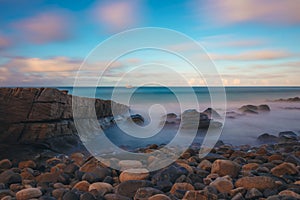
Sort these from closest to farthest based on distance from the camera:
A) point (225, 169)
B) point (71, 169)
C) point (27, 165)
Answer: point (225, 169), point (71, 169), point (27, 165)

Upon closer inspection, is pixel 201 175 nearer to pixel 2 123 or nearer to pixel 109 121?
pixel 2 123

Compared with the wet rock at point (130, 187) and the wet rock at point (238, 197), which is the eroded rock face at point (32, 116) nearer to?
the wet rock at point (130, 187)

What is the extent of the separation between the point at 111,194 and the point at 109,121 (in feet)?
17.3

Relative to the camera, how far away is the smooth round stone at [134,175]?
112 inches

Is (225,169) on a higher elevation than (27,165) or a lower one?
higher

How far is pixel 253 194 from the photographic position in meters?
2.41

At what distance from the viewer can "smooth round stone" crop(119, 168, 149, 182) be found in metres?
2.84

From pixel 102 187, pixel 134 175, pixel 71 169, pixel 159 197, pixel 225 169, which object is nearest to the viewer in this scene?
pixel 159 197

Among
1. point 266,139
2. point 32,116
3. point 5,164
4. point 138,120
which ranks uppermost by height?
point 32,116

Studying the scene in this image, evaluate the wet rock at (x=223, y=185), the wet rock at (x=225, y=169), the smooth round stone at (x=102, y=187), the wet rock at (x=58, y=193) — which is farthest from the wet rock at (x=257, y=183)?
the wet rock at (x=58, y=193)

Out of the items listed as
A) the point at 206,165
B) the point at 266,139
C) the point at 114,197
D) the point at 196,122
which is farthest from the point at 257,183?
the point at 196,122

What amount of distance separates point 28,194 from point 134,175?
98 cm

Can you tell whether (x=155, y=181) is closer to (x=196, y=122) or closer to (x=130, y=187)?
(x=130, y=187)

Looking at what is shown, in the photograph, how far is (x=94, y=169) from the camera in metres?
3.08
